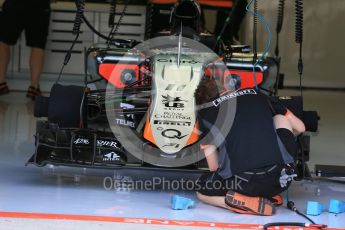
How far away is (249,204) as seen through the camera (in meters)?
4.54

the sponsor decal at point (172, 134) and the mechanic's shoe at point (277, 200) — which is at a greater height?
the sponsor decal at point (172, 134)

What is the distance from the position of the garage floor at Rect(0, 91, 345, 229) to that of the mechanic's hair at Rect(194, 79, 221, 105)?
633mm

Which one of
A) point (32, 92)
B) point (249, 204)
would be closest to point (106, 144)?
point (249, 204)

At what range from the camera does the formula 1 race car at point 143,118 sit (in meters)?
4.68

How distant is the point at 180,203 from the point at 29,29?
5427mm

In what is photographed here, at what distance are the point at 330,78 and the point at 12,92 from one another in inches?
180

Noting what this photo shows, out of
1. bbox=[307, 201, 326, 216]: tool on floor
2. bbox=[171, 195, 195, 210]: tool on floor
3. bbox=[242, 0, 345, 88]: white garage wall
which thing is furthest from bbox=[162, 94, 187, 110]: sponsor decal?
bbox=[242, 0, 345, 88]: white garage wall

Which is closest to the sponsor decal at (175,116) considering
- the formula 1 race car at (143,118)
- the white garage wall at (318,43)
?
the formula 1 race car at (143,118)

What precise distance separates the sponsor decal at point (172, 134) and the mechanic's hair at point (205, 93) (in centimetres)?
21

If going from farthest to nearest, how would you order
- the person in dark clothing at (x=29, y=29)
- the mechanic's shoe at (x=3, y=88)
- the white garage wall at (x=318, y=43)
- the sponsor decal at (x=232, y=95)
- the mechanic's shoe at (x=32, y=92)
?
the white garage wall at (x=318, y=43) < the mechanic's shoe at (x=3, y=88) < the mechanic's shoe at (x=32, y=92) < the person in dark clothing at (x=29, y=29) < the sponsor decal at (x=232, y=95)

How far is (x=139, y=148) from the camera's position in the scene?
4910 mm

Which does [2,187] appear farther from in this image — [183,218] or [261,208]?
[261,208]

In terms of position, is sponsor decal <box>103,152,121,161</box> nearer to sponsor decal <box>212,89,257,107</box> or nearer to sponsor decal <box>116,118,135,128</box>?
sponsor decal <box>116,118,135,128</box>

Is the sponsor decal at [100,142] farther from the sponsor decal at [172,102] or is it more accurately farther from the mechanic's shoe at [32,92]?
the mechanic's shoe at [32,92]
